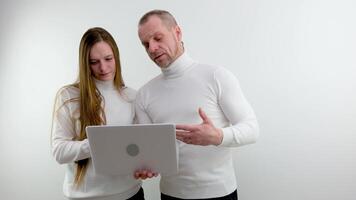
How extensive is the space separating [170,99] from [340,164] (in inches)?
37.6

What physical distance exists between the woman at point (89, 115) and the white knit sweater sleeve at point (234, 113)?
0.42 meters

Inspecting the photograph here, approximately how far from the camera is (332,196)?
1.47 m

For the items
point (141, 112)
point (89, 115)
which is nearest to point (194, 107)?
point (141, 112)

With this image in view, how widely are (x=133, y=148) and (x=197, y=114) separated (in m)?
0.30

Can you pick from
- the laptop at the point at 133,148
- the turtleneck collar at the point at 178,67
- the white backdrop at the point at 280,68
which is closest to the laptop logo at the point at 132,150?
→ the laptop at the point at 133,148

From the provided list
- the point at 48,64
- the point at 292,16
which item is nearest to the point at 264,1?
the point at 292,16

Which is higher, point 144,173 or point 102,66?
point 102,66

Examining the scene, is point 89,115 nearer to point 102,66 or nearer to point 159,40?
point 102,66

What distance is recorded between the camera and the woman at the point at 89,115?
117cm

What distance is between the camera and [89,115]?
3.84ft

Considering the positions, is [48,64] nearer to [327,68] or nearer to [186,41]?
[186,41]

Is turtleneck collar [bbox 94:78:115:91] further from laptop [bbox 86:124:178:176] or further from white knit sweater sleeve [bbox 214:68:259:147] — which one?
white knit sweater sleeve [bbox 214:68:259:147]

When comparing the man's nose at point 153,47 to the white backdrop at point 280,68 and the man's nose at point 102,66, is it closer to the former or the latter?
the man's nose at point 102,66

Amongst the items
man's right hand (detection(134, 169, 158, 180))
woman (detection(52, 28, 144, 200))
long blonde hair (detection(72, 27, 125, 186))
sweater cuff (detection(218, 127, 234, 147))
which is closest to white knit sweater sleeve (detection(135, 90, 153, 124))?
woman (detection(52, 28, 144, 200))
